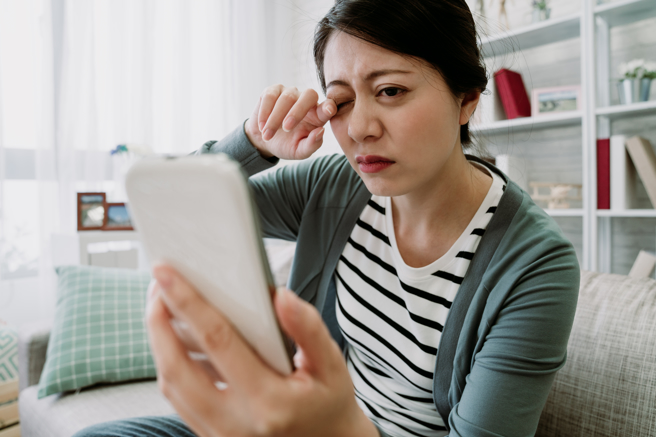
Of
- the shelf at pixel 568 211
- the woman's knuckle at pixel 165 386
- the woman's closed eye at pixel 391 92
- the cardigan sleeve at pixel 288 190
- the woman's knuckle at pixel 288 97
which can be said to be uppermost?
the woman's knuckle at pixel 288 97

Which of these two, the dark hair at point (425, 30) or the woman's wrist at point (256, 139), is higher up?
the dark hair at point (425, 30)

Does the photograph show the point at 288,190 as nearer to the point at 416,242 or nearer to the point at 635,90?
the point at 416,242

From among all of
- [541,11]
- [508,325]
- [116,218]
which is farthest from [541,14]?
[116,218]

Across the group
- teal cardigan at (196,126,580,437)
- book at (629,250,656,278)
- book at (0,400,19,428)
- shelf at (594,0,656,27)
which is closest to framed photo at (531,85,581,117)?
shelf at (594,0,656,27)

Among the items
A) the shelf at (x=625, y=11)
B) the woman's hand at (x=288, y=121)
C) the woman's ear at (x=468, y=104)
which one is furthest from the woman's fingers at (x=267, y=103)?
the shelf at (x=625, y=11)

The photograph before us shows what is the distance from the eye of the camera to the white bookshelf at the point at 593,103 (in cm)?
182

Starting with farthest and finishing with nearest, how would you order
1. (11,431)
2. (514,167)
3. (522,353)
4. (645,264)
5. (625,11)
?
(514,167) < (625,11) < (645,264) < (11,431) < (522,353)

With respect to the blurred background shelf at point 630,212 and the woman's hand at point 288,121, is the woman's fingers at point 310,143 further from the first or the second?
the blurred background shelf at point 630,212

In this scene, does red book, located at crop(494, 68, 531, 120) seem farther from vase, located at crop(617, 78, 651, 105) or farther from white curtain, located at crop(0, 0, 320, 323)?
white curtain, located at crop(0, 0, 320, 323)

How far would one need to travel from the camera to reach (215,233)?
30cm

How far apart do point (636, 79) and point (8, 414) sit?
8.66 feet

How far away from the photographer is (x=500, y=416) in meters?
0.63

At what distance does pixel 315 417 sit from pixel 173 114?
2.49m

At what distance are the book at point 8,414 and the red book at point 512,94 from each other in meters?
2.34
